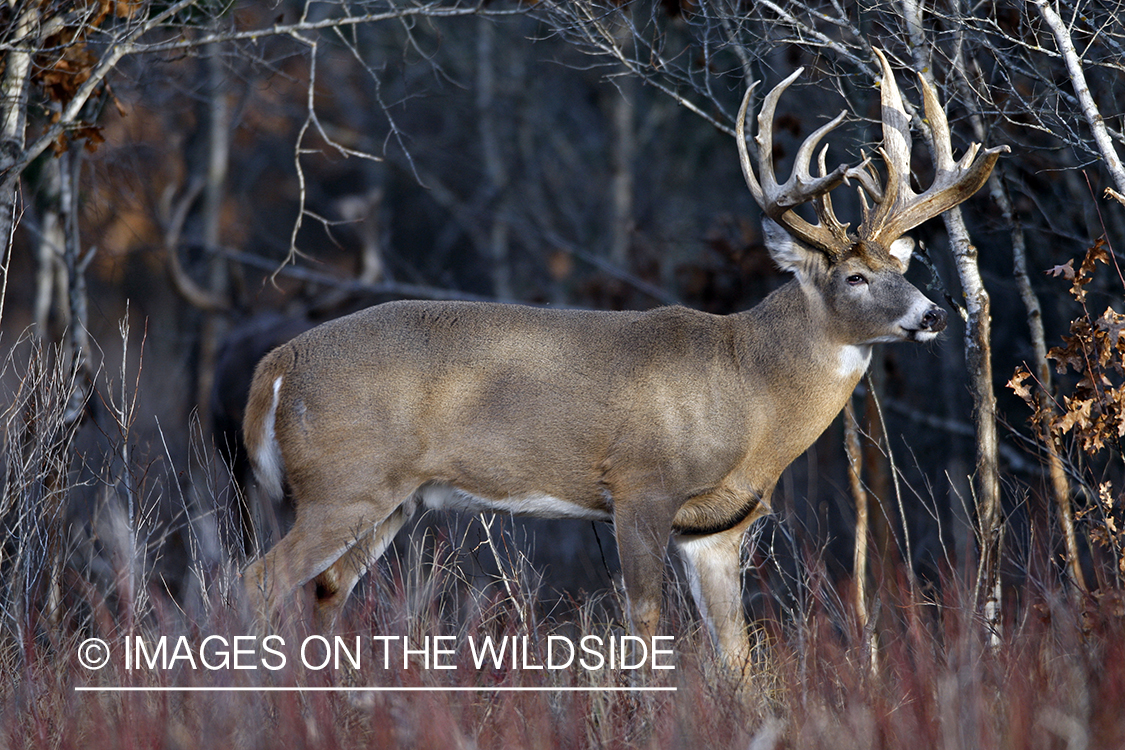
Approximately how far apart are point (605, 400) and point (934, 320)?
1.45 metres

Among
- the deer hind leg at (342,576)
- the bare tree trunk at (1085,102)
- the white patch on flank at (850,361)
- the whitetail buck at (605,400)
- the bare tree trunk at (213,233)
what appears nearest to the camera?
the bare tree trunk at (1085,102)

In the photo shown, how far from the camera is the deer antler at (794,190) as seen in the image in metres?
5.31

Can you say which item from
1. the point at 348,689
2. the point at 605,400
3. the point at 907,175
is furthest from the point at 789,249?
the point at 348,689

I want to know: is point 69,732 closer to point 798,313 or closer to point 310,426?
point 310,426

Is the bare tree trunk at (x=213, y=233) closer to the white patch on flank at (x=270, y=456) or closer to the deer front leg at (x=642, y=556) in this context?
the white patch on flank at (x=270, y=456)

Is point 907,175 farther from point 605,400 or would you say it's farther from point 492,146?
point 492,146

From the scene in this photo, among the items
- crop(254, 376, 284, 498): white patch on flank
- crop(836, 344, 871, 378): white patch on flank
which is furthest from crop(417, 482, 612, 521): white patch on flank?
crop(836, 344, 871, 378): white patch on flank

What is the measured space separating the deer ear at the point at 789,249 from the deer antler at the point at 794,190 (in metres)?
0.05

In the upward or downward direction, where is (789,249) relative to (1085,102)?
downward

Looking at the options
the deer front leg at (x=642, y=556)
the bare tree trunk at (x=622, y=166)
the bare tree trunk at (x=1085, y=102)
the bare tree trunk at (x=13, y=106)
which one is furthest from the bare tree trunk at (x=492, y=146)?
the bare tree trunk at (x=1085, y=102)

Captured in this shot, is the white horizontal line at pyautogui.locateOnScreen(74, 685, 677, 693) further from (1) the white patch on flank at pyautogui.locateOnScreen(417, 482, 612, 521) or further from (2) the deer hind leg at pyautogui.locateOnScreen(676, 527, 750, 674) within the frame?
(2) the deer hind leg at pyautogui.locateOnScreen(676, 527, 750, 674)

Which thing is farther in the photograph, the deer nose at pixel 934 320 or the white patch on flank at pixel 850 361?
the white patch on flank at pixel 850 361

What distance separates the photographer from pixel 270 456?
213 inches

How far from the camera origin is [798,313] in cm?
561
